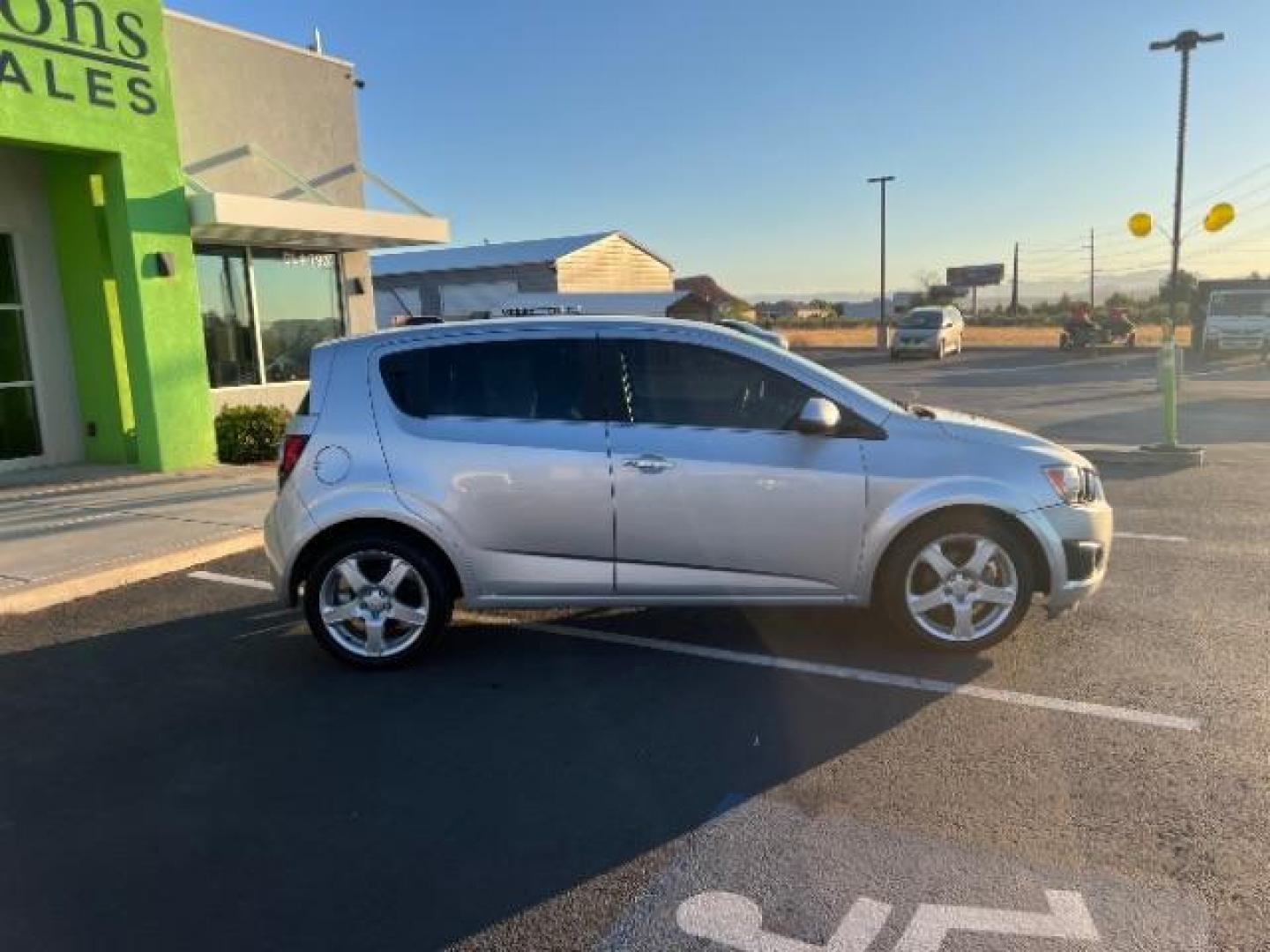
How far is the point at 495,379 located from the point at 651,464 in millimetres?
936

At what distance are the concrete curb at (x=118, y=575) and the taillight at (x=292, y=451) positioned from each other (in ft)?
7.92

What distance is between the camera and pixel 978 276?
228 ft

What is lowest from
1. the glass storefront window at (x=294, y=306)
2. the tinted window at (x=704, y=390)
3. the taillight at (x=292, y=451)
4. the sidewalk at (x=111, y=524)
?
the sidewalk at (x=111, y=524)

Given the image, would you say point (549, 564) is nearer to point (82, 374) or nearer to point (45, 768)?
point (45, 768)

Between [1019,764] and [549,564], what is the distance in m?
2.34

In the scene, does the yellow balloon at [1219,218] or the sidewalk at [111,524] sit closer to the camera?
the sidewalk at [111,524]

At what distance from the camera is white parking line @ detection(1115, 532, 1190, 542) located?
738 centimetres

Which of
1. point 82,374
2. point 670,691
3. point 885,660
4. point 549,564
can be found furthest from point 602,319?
point 82,374

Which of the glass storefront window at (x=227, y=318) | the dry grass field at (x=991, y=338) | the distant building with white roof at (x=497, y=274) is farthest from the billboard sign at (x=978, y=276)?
the glass storefront window at (x=227, y=318)

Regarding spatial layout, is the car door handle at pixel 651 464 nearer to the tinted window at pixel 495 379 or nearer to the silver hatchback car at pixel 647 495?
the silver hatchback car at pixel 647 495

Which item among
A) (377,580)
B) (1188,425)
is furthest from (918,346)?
(377,580)

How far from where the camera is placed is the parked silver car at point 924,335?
1308 inches

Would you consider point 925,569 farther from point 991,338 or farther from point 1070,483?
point 991,338

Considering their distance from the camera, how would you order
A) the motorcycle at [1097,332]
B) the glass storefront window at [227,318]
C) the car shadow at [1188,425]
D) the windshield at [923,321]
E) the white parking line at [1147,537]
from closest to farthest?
the white parking line at [1147,537] → the glass storefront window at [227,318] → the car shadow at [1188,425] → the motorcycle at [1097,332] → the windshield at [923,321]
